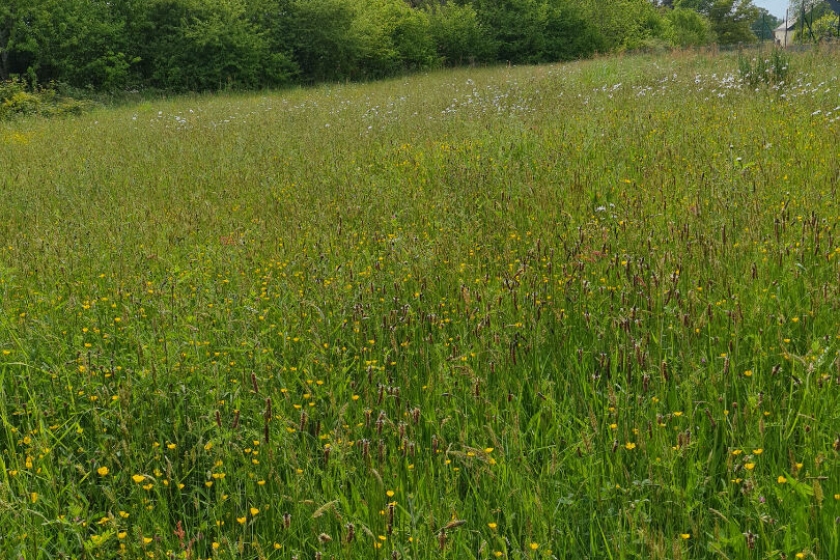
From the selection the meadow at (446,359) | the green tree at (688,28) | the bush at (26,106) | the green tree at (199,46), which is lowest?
the meadow at (446,359)

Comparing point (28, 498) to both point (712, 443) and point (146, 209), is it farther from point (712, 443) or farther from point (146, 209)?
point (146, 209)

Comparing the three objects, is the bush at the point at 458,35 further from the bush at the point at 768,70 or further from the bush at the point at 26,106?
the bush at the point at 768,70

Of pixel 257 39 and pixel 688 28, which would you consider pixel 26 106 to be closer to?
pixel 257 39

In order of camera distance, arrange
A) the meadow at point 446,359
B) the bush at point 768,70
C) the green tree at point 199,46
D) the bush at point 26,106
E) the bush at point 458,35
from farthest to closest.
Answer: the bush at point 458,35 < the green tree at point 199,46 < the bush at point 26,106 < the bush at point 768,70 < the meadow at point 446,359

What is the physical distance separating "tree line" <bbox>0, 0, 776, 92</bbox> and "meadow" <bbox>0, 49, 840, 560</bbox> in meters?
17.7

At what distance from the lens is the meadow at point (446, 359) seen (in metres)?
1.88

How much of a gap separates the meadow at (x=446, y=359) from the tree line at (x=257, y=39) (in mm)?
17729

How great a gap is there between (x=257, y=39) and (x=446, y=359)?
23008mm

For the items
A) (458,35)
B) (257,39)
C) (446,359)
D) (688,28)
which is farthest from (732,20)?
(446,359)

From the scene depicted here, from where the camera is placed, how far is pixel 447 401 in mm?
2529

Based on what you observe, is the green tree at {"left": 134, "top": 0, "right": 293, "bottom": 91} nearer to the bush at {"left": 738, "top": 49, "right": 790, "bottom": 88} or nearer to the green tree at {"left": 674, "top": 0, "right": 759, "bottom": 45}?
the bush at {"left": 738, "top": 49, "right": 790, "bottom": 88}

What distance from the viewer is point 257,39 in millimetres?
23203

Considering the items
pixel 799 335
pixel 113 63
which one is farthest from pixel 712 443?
pixel 113 63

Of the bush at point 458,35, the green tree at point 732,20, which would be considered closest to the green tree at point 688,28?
the green tree at point 732,20
